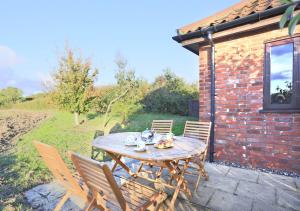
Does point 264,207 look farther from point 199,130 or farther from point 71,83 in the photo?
point 71,83

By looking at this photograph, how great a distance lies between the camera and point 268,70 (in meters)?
4.11

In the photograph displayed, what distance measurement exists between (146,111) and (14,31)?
9571mm

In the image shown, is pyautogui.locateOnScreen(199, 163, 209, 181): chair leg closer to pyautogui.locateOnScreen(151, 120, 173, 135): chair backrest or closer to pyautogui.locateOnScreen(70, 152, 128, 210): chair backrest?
pyautogui.locateOnScreen(151, 120, 173, 135): chair backrest

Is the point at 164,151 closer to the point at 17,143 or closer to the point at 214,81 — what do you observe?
the point at 214,81

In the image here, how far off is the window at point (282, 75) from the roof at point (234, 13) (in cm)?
75

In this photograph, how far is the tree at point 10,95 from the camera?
19.6 metres

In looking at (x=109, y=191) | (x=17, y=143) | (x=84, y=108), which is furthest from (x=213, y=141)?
(x=84, y=108)

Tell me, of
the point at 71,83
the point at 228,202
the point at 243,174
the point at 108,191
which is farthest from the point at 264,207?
the point at 71,83

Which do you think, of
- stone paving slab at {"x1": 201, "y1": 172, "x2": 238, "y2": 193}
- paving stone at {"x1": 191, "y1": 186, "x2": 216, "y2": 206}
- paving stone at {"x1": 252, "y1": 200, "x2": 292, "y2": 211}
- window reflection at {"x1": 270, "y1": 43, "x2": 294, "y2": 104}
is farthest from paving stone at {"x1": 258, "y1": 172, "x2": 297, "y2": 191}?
window reflection at {"x1": 270, "y1": 43, "x2": 294, "y2": 104}

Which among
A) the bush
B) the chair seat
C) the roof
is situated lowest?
the chair seat

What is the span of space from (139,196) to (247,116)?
3.17 metres

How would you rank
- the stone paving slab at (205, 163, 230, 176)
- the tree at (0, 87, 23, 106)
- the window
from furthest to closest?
the tree at (0, 87, 23, 106) → the stone paving slab at (205, 163, 230, 176) → the window

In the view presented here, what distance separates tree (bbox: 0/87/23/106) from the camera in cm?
1957

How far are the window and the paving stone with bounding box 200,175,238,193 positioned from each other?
5.57 ft
